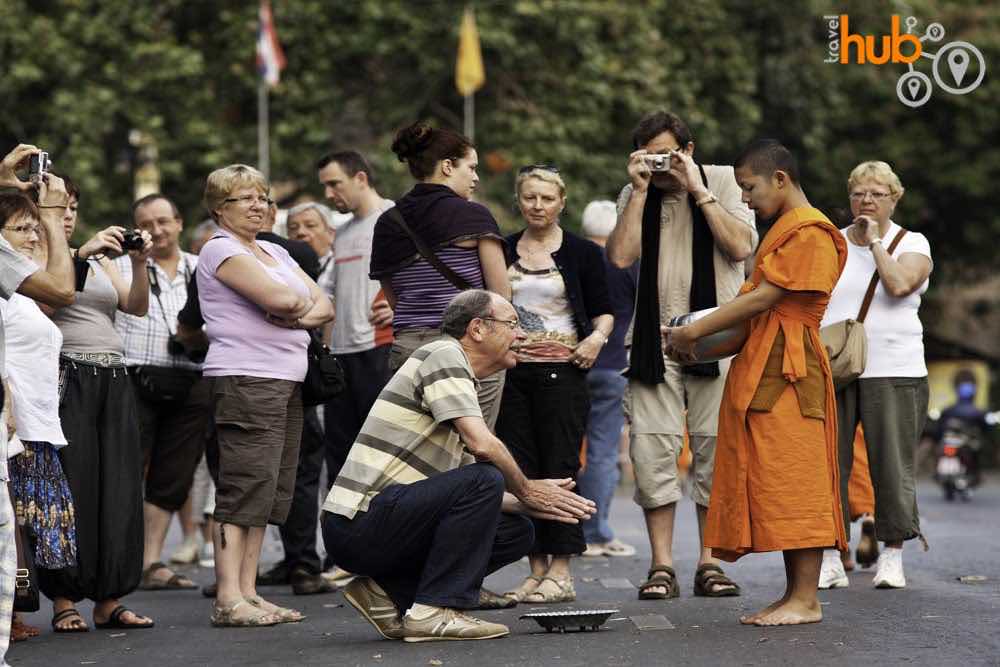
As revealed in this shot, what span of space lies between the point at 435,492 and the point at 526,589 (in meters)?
1.80

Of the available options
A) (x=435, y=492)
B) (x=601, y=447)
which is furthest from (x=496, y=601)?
(x=601, y=447)

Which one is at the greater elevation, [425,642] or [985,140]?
[985,140]

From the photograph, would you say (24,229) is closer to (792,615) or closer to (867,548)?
(792,615)

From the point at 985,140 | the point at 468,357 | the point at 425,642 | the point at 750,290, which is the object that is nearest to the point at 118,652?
the point at 425,642

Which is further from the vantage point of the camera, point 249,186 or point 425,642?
point 249,186

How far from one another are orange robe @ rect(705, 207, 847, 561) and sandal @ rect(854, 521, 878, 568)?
3.04 meters

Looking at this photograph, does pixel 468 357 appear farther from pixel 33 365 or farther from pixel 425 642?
pixel 33 365

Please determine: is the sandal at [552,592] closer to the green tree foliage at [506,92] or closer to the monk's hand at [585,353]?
the monk's hand at [585,353]

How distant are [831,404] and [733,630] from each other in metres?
1.05

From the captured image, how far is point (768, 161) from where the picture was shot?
7.37 meters

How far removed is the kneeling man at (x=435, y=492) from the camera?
23.0 feet

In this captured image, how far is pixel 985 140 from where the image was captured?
1199 inches

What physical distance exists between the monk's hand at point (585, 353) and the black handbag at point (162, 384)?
232cm

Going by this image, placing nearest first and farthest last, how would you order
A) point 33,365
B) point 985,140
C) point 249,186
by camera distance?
point 33,365 → point 249,186 → point 985,140
